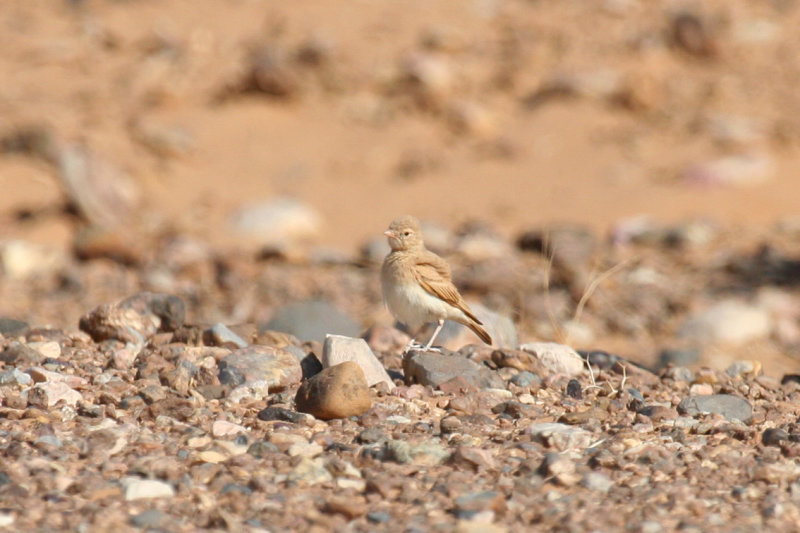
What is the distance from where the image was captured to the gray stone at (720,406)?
4.11m

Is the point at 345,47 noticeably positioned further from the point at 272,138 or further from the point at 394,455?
the point at 394,455

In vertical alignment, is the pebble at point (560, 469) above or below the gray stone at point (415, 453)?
above

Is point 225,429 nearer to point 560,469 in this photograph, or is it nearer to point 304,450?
point 304,450

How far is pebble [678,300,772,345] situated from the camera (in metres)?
8.21

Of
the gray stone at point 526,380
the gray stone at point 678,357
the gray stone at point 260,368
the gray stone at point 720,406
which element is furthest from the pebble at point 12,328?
the gray stone at point 678,357

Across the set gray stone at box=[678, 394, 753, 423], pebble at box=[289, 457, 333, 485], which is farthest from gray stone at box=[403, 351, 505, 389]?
pebble at box=[289, 457, 333, 485]

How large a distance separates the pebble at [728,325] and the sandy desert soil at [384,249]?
0.03 metres

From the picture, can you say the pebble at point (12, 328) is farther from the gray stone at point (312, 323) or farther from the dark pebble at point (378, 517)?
the dark pebble at point (378, 517)

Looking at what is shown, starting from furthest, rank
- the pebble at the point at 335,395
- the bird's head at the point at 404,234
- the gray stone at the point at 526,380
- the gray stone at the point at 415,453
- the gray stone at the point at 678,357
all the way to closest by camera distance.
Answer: the gray stone at the point at 678,357
the bird's head at the point at 404,234
the gray stone at the point at 526,380
the pebble at the point at 335,395
the gray stone at the point at 415,453

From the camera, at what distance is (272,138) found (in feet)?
44.7

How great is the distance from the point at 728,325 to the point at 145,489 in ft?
20.1

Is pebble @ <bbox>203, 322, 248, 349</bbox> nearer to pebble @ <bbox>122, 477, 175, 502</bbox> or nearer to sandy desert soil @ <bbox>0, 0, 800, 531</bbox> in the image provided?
sandy desert soil @ <bbox>0, 0, 800, 531</bbox>

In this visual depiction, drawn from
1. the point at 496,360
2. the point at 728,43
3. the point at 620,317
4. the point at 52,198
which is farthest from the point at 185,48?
the point at 496,360

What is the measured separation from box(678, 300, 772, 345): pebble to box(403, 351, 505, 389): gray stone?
167 inches
